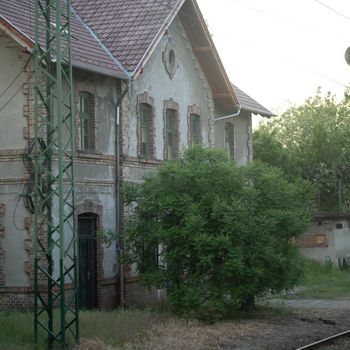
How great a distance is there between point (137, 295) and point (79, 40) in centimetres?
725

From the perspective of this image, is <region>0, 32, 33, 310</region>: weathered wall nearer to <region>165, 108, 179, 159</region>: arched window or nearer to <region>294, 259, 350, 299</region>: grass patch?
<region>165, 108, 179, 159</region>: arched window

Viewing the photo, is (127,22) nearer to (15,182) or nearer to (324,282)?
(15,182)

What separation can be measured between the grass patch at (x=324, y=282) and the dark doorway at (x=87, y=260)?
5.75m

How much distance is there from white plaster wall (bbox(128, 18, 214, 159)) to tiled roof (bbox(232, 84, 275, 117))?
217cm

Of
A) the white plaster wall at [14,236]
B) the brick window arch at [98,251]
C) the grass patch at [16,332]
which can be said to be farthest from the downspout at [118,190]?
the grass patch at [16,332]

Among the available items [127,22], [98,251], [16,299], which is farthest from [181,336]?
[127,22]

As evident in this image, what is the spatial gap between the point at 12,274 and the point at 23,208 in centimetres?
164

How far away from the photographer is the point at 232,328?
58.7 ft

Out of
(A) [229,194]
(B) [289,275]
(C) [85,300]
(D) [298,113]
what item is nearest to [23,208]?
(C) [85,300]

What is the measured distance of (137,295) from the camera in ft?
77.2

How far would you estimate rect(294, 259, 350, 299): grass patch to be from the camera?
87.4 feet

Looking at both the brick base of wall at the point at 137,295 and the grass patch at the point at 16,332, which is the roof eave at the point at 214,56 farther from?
the grass patch at the point at 16,332

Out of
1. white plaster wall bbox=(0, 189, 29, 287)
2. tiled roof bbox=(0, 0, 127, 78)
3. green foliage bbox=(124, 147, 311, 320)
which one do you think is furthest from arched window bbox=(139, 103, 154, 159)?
white plaster wall bbox=(0, 189, 29, 287)

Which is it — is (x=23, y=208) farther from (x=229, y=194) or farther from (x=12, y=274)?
(x=229, y=194)
